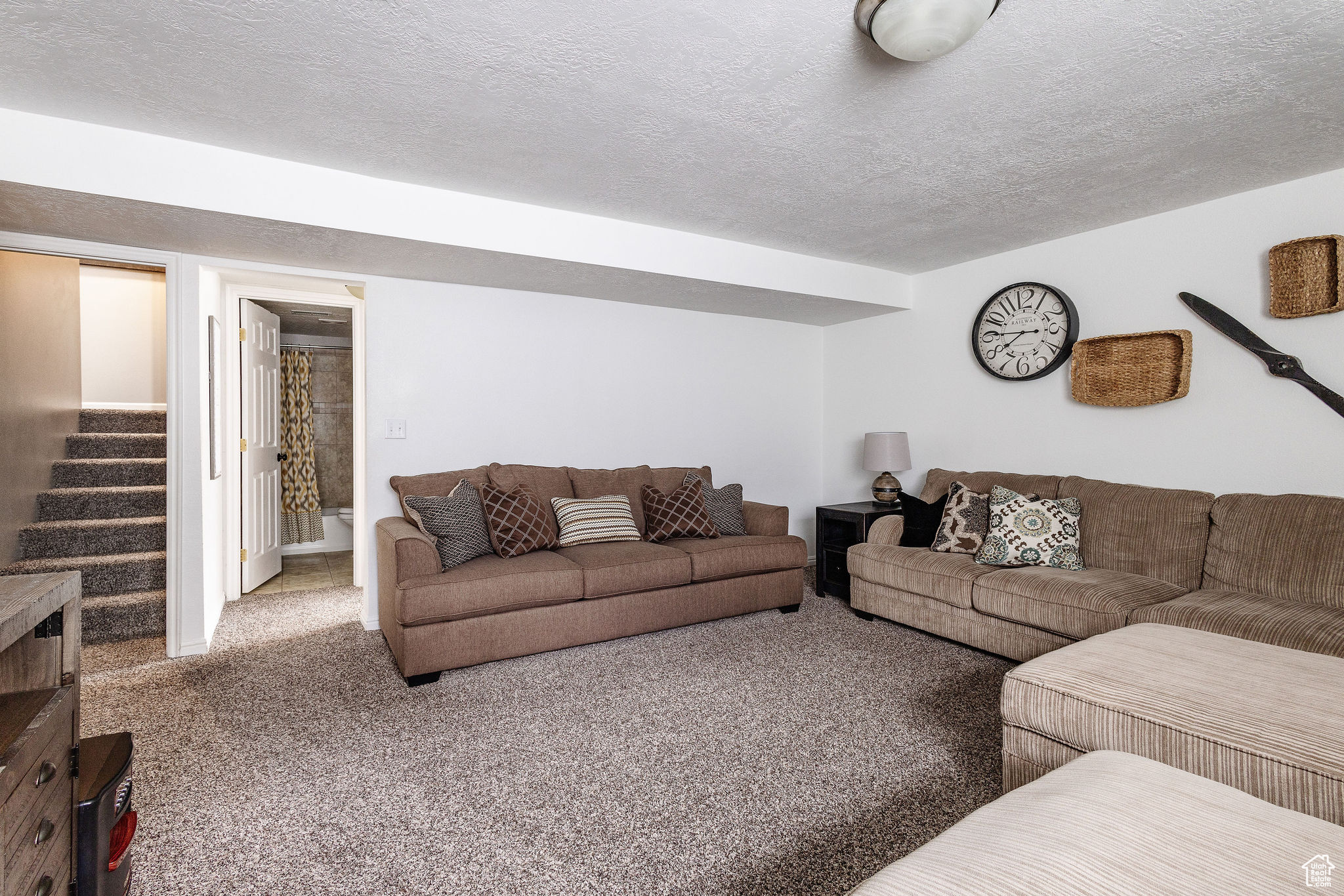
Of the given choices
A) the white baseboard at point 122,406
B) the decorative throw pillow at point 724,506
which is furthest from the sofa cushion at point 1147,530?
the white baseboard at point 122,406

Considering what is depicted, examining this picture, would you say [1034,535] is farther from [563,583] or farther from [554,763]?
[554,763]

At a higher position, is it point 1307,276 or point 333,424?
point 1307,276

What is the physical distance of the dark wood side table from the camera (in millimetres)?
4273

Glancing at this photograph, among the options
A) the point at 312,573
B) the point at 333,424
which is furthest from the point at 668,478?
the point at 333,424

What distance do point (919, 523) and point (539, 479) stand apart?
238 cm

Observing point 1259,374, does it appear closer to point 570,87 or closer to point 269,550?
point 570,87

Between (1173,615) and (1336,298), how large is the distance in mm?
1619

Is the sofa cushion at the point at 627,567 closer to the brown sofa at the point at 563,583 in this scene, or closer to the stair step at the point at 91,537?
the brown sofa at the point at 563,583

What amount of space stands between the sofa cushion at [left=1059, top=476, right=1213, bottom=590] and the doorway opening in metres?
4.15

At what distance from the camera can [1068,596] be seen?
114 inches

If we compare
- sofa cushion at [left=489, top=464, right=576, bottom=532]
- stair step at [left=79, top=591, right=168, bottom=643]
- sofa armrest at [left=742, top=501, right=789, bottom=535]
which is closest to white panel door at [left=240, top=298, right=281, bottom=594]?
stair step at [left=79, top=591, right=168, bottom=643]

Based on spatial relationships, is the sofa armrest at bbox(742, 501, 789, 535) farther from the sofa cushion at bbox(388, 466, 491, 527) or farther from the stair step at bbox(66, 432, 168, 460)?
the stair step at bbox(66, 432, 168, 460)

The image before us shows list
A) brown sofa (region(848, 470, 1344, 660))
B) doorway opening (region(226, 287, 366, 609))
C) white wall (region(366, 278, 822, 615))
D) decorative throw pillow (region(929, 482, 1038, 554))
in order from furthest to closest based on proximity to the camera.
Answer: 1. doorway opening (region(226, 287, 366, 609))
2. white wall (region(366, 278, 822, 615))
3. decorative throw pillow (region(929, 482, 1038, 554))
4. brown sofa (region(848, 470, 1344, 660))

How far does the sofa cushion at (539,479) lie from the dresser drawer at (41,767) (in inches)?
104
